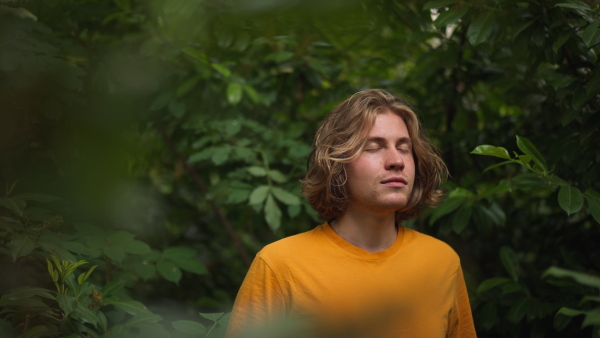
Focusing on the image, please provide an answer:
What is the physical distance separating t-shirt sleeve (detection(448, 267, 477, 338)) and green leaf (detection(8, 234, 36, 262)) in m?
1.15

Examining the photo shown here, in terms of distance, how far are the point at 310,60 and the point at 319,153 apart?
108 centimetres

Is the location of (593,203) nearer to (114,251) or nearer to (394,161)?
(394,161)

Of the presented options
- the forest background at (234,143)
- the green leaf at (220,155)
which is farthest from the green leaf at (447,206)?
the green leaf at (220,155)

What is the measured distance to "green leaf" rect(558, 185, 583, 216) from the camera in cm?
151

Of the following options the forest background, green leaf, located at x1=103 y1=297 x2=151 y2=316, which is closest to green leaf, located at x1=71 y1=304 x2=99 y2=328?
the forest background

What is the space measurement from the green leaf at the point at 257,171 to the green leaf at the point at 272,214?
128 mm

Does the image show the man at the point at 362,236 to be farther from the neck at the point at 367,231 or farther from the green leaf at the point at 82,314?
the green leaf at the point at 82,314

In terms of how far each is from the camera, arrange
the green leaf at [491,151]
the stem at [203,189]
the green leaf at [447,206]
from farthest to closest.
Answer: the stem at [203,189], the green leaf at [447,206], the green leaf at [491,151]

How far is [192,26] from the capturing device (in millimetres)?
553

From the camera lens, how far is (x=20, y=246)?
1.24 metres

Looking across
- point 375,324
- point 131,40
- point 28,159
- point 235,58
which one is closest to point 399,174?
point 28,159

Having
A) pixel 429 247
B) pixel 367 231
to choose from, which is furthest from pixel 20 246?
pixel 429 247

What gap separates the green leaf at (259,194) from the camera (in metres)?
2.24

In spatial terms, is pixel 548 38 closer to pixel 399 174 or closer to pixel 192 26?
pixel 399 174
